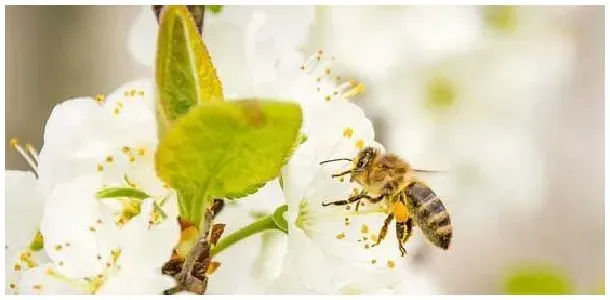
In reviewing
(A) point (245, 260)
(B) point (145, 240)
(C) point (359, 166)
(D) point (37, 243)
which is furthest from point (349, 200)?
(D) point (37, 243)

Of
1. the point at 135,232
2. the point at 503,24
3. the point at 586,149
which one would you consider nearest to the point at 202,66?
the point at 135,232

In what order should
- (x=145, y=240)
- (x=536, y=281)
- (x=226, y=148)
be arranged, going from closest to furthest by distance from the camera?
(x=226, y=148) < (x=145, y=240) < (x=536, y=281)

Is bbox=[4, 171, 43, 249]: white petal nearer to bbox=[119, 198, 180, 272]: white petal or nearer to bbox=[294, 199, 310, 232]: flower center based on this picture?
bbox=[119, 198, 180, 272]: white petal

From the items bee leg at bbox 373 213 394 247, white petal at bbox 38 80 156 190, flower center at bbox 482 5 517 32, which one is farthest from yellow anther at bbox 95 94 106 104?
flower center at bbox 482 5 517 32

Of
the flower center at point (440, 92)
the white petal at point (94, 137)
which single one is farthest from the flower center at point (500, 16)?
the white petal at point (94, 137)

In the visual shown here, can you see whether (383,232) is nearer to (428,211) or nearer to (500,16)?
(428,211)

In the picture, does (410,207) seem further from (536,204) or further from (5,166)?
(5,166)
